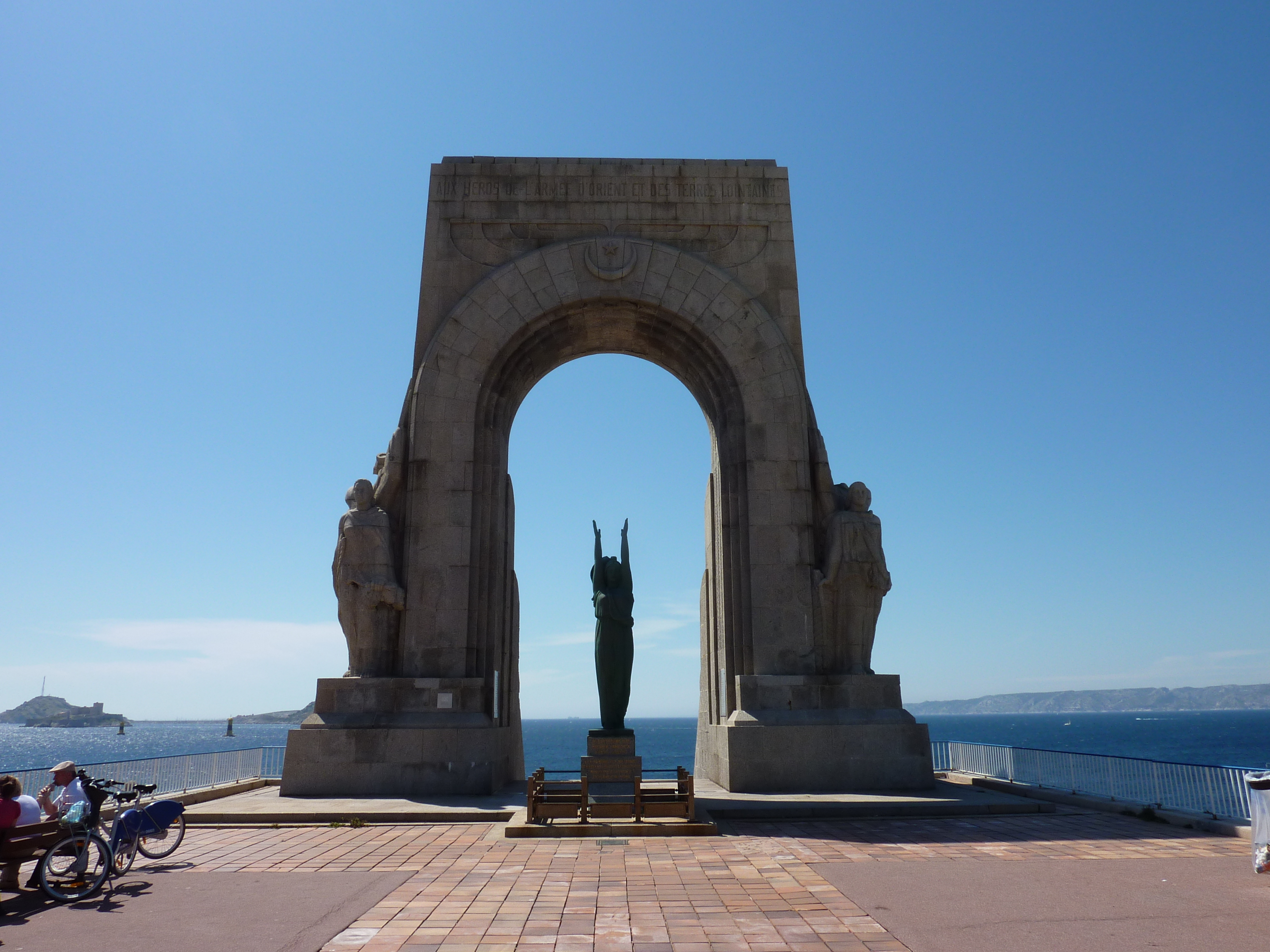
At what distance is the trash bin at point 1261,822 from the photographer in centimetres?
803

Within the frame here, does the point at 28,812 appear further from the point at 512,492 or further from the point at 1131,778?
the point at 1131,778

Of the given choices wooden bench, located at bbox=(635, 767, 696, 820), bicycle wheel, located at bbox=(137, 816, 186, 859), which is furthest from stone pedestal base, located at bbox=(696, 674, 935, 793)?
bicycle wheel, located at bbox=(137, 816, 186, 859)

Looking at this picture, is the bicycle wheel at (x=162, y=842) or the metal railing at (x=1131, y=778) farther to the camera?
the metal railing at (x=1131, y=778)

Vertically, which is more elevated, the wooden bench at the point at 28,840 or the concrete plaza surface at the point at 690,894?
the wooden bench at the point at 28,840

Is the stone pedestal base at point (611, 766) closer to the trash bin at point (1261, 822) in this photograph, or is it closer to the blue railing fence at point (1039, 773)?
the blue railing fence at point (1039, 773)

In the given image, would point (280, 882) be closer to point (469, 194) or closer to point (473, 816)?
point (473, 816)

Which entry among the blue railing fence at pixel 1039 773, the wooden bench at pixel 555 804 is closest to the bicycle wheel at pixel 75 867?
the blue railing fence at pixel 1039 773

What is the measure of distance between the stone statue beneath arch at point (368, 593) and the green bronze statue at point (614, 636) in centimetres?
417

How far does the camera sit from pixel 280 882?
8336 mm

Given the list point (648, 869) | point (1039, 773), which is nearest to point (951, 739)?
point (1039, 773)

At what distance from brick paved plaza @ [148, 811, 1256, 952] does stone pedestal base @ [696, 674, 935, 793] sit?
2297mm

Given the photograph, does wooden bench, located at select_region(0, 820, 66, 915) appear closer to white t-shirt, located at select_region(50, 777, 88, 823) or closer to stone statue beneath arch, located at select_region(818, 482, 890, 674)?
white t-shirt, located at select_region(50, 777, 88, 823)

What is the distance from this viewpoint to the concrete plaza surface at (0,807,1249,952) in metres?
6.42

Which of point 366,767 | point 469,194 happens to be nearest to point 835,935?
point 366,767
